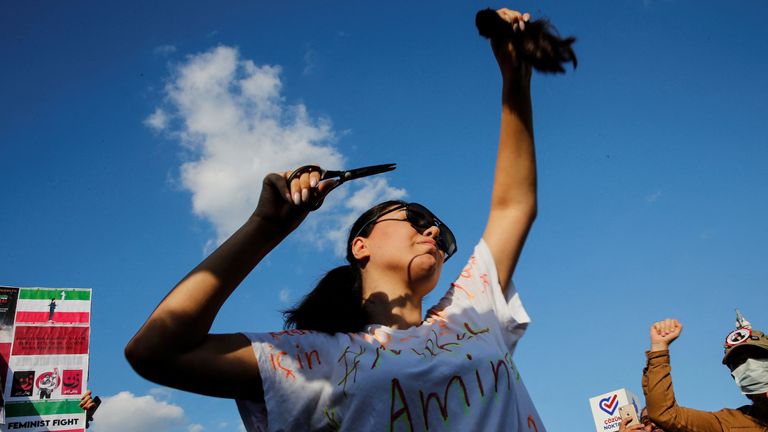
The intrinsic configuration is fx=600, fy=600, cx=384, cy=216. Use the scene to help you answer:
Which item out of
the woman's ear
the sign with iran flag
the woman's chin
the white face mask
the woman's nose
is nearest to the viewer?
the woman's chin

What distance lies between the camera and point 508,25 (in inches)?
81.7

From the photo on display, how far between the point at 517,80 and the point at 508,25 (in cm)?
21

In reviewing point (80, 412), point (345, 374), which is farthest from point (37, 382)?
point (345, 374)

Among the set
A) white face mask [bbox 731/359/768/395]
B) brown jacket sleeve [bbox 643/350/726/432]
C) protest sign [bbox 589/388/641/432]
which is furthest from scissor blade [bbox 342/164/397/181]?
protest sign [bbox 589/388/641/432]

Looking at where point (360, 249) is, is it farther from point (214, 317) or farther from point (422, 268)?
point (214, 317)

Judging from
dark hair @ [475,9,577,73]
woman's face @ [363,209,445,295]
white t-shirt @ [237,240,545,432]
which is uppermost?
dark hair @ [475,9,577,73]

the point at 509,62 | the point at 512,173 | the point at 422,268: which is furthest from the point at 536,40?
the point at 422,268

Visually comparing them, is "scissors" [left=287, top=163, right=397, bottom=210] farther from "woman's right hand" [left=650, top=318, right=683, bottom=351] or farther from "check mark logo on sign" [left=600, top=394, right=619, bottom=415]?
"check mark logo on sign" [left=600, top=394, right=619, bottom=415]

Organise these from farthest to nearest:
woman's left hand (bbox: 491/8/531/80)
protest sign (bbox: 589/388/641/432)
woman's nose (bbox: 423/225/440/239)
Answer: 1. protest sign (bbox: 589/388/641/432)
2. woman's nose (bbox: 423/225/440/239)
3. woman's left hand (bbox: 491/8/531/80)

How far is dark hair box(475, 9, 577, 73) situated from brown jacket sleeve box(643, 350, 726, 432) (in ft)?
8.95

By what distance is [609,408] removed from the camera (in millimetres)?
24938

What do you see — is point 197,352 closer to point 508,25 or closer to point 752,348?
point 508,25

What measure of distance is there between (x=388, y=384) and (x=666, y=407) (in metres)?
2.79

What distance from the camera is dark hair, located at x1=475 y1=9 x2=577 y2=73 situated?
1987 millimetres
